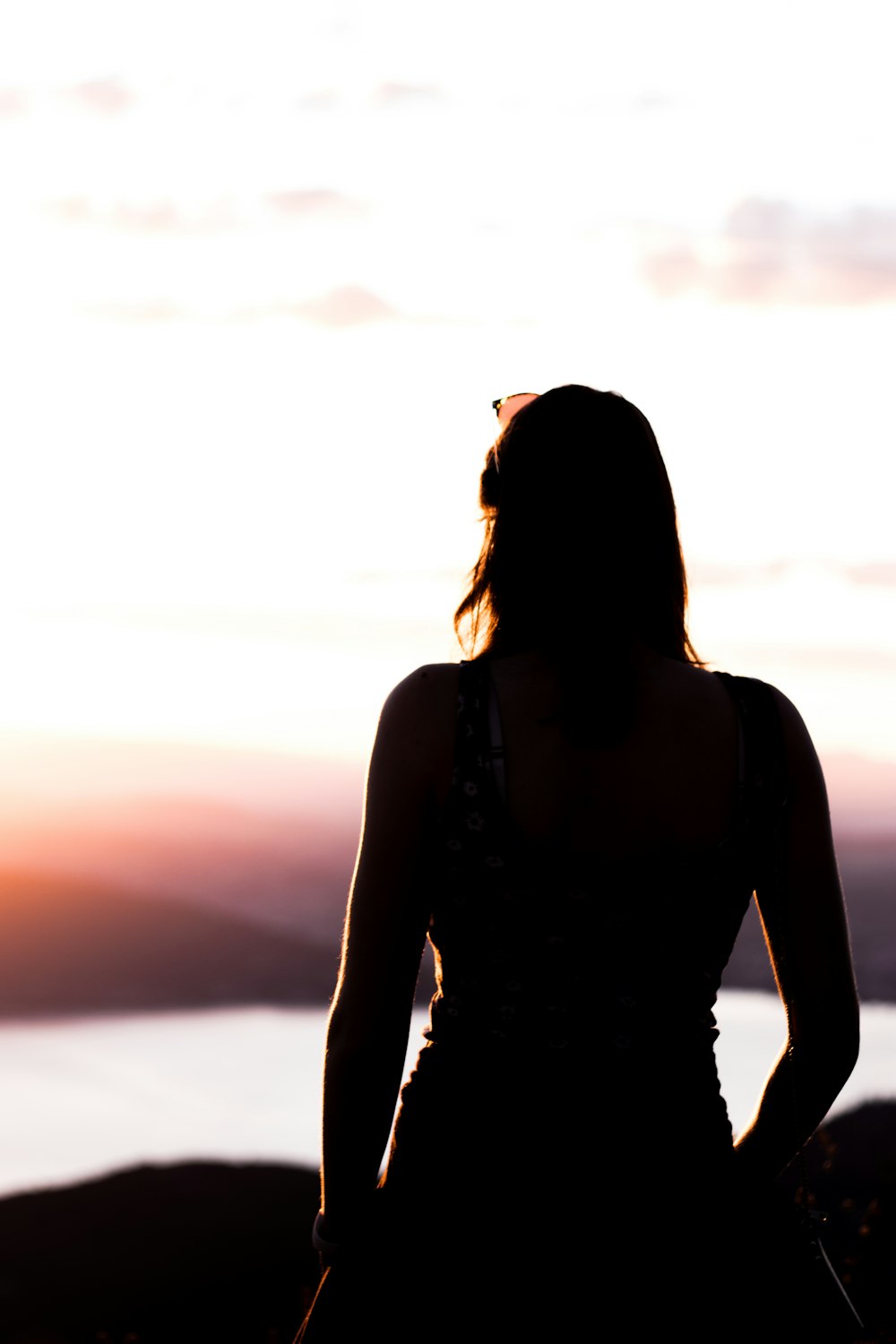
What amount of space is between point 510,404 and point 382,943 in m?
0.83

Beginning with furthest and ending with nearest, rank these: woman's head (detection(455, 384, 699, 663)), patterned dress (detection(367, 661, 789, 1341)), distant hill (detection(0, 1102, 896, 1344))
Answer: distant hill (detection(0, 1102, 896, 1344)) < woman's head (detection(455, 384, 699, 663)) < patterned dress (detection(367, 661, 789, 1341))

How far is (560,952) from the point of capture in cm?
182

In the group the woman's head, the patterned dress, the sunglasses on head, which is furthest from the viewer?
the sunglasses on head

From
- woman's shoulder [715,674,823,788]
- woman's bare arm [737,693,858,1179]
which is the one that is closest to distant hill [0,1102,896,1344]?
woman's bare arm [737,693,858,1179]

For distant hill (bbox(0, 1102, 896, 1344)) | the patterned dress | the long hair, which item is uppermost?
the long hair

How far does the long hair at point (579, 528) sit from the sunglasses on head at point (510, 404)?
0.15 meters

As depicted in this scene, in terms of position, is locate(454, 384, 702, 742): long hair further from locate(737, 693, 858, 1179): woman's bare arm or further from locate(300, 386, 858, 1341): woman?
locate(737, 693, 858, 1179): woman's bare arm

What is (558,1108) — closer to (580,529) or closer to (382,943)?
(382,943)

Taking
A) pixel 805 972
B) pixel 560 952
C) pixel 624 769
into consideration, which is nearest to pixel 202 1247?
pixel 805 972

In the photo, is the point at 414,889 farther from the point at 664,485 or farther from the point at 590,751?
the point at 664,485

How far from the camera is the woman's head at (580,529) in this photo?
1.90 meters

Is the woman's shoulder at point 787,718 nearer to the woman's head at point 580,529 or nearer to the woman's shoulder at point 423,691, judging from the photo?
the woman's head at point 580,529

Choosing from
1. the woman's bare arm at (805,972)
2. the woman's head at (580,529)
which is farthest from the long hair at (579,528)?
the woman's bare arm at (805,972)

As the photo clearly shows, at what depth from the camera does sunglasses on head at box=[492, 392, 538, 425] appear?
210 centimetres
